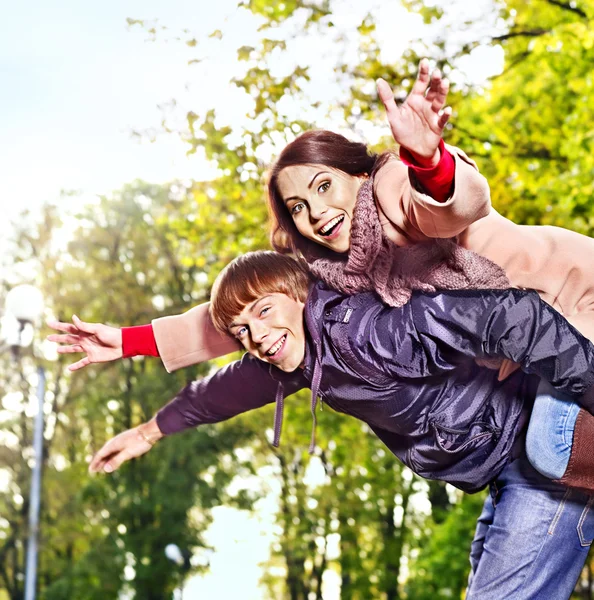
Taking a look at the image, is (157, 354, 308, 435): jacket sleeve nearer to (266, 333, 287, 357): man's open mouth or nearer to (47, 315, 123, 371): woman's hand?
(266, 333, 287, 357): man's open mouth

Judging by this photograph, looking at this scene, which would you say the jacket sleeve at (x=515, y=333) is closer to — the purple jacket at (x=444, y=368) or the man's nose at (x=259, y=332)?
the purple jacket at (x=444, y=368)

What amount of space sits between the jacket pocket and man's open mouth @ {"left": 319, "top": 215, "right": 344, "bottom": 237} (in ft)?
2.27

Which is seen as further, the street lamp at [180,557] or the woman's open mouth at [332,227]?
the street lamp at [180,557]

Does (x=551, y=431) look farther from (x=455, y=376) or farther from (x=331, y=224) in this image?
(x=331, y=224)

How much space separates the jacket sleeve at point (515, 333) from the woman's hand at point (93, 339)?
1.21 m

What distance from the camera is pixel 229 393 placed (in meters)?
3.22

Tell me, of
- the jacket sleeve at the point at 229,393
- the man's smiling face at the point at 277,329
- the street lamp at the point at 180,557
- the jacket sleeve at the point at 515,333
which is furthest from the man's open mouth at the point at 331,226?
the street lamp at the point at 180,557

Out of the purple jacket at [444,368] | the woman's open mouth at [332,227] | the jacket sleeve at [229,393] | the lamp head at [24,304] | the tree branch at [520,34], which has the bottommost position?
the purple jacket at [444,368]

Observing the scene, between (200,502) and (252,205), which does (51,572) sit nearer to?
(200,502)

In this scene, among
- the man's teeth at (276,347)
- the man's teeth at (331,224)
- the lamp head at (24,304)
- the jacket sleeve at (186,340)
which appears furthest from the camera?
the lamp head at (24,304)

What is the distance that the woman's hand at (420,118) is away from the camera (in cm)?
208

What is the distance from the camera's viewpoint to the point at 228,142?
25.3ft

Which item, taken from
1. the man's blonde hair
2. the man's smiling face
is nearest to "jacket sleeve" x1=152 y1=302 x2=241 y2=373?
the man's blonde hair

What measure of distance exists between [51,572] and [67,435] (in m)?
3.14
